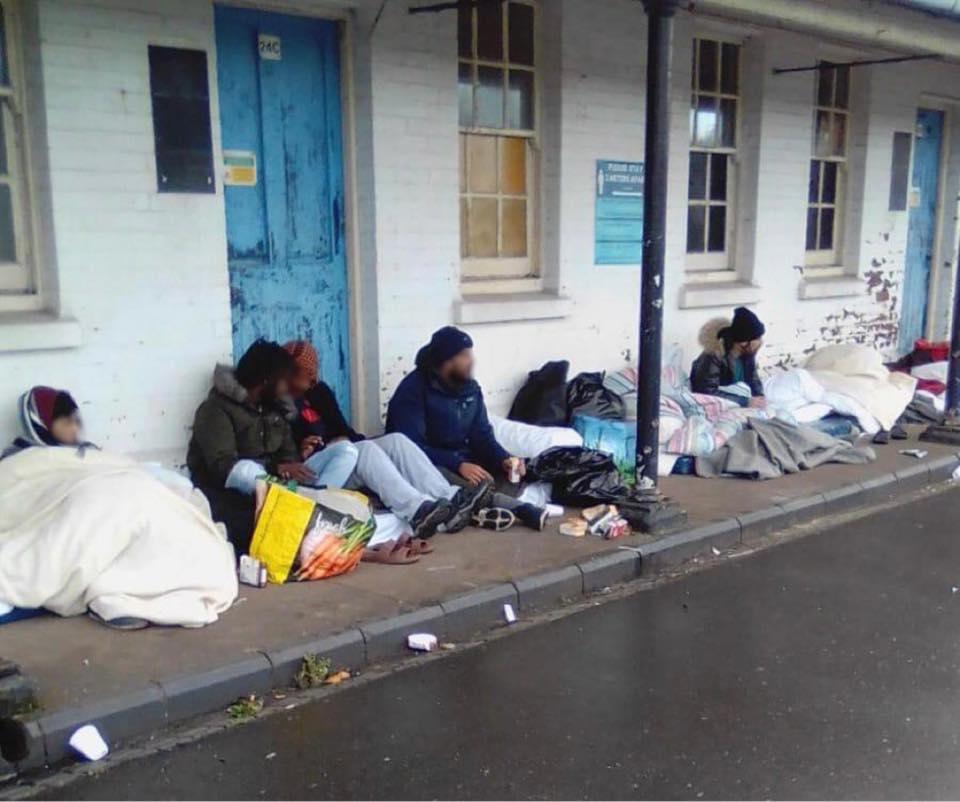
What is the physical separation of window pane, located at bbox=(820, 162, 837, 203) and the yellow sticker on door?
7.17 metres

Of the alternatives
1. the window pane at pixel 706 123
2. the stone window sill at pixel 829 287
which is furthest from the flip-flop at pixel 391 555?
the stone window sill at pixel 829 287

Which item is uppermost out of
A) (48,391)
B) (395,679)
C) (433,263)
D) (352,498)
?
(433,263)

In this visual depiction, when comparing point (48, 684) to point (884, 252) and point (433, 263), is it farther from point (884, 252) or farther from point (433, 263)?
point (884, 252)

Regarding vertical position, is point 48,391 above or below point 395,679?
above

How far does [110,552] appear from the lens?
477 centimetres

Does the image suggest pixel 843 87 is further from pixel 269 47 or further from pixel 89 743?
pixel 89 743

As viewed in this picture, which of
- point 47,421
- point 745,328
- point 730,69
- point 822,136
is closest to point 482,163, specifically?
point 745,328

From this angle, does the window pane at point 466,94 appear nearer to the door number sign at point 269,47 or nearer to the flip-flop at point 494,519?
the door number sign at point 269,47

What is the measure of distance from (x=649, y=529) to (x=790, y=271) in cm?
540

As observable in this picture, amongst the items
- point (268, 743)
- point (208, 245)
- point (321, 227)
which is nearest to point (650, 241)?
point (321, 227)

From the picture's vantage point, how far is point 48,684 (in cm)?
413

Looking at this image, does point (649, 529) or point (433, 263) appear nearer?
point (649, 529)

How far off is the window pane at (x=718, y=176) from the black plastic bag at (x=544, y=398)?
3.07 m

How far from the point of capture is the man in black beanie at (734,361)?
913cm
